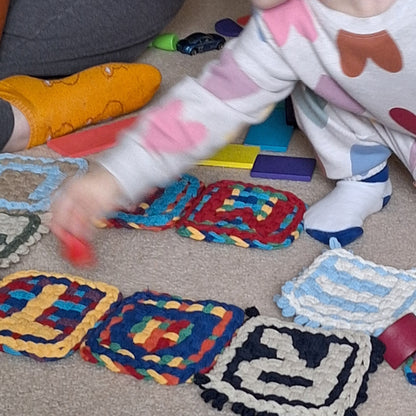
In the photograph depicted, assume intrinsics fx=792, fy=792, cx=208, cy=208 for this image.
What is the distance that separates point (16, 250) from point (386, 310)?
0.44 m

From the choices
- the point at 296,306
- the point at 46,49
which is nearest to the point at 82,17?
the point at 46,49

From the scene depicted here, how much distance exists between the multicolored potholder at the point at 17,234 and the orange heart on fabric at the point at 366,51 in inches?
16.5

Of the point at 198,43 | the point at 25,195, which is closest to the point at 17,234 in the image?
the point at 25,195

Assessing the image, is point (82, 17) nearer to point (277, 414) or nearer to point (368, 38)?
point (368, 38)

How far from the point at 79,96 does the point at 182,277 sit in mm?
431

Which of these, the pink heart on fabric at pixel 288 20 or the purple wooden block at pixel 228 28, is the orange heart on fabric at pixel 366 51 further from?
the purple wooden block at pixel 228 28

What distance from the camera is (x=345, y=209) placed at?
3.23 feet

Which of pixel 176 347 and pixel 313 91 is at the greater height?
pixel 313 91

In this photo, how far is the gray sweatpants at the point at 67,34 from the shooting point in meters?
1.28

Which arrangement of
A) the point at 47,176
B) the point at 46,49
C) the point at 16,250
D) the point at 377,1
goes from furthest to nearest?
1. the point at 46,49
2. the point at 47,176
3. the point at 16,250
4. the point at 377,1

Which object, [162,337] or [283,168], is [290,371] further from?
[283,168]

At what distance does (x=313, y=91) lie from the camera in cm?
97

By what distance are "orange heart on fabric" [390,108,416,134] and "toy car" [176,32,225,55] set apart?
23.4 inches

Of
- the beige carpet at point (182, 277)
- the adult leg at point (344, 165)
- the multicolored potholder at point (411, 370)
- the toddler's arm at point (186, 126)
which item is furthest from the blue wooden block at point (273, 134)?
the multicolored potholder at point (411, 370)
